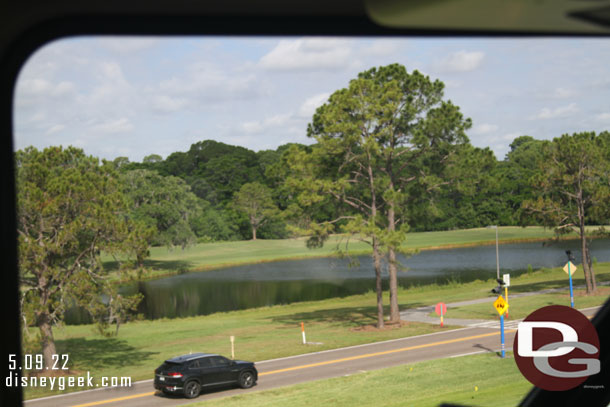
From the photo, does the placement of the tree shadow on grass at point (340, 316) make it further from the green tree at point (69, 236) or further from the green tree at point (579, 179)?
the green tree at point (69, 236)

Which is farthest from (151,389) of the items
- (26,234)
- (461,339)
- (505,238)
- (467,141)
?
(505,238)

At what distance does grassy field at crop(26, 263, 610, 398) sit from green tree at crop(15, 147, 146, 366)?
41.9 inches

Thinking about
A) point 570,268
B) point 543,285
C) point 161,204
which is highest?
point 161,204

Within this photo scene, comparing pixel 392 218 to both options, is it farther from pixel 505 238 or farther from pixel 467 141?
pixel 505 238

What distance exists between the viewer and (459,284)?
2891cm

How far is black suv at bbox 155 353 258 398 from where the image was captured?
43.6 ft

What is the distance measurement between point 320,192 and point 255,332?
223 inches

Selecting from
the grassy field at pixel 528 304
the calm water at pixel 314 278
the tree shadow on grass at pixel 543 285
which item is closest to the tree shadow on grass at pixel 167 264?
the calm water at pixel 314 278

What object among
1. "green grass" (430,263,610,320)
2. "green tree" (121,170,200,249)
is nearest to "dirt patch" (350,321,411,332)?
"green grass" (430,263,610,320)

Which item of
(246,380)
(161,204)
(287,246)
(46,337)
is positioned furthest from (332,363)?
(287,246)

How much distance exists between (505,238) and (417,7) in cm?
3217

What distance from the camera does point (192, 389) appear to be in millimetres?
13836

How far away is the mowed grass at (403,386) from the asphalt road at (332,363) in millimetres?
552

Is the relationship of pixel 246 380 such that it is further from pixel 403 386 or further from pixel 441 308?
pixel 441 308
